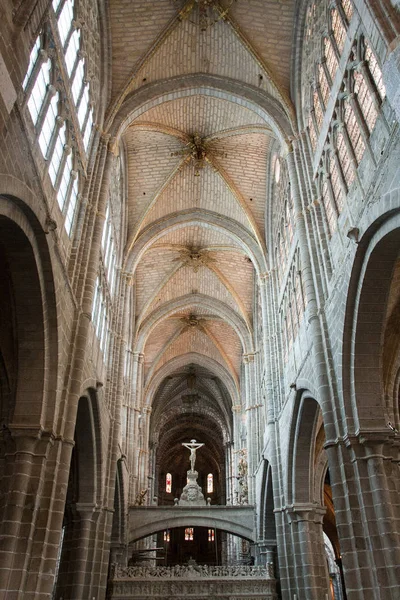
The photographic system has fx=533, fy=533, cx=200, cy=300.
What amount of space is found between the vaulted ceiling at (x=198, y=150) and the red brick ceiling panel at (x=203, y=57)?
4 cm

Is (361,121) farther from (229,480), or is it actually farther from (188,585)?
(229,480)

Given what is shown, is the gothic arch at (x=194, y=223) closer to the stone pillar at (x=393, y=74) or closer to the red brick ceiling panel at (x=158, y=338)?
the red brick ceiling panel at (x=158, y=338)

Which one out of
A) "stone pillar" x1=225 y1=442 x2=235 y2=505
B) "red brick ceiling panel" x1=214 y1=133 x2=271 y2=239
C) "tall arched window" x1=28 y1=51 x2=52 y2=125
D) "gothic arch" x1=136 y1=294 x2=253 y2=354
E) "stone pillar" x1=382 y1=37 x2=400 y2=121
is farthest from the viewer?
"stone pillar" x1=225 y1=442 x2=235 y2=505

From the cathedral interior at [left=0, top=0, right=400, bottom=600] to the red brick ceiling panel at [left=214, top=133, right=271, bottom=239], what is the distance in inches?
3.8

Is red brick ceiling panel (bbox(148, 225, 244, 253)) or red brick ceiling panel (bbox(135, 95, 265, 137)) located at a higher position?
red brick ceiling panel (bbox(148, 225, 244, 253))

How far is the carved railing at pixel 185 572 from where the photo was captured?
62.7 feet

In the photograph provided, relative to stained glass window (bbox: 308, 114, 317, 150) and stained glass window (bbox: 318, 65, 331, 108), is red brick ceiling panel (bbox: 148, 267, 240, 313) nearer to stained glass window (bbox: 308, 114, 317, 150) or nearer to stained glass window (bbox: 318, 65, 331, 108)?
stained glass window (bbox: 308, 114, 317, 150)

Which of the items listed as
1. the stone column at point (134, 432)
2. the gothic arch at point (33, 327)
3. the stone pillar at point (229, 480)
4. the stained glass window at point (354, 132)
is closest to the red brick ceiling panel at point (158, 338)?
the stone column at point (134, 432)

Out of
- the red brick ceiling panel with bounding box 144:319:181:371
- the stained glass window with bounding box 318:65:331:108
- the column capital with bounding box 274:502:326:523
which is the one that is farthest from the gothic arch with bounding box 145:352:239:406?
the stained glass window with bounding box 318:65:331:108

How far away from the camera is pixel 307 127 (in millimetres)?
16422

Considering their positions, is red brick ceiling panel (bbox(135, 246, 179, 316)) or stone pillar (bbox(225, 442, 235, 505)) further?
stone pillar (bbox(225, 442, 235, 505))

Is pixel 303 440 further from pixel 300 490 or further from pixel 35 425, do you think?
pixel 35 425

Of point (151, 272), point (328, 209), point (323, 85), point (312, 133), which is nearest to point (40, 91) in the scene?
point (328, 209)

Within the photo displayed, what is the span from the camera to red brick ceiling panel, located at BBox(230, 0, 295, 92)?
1716 centimetres
